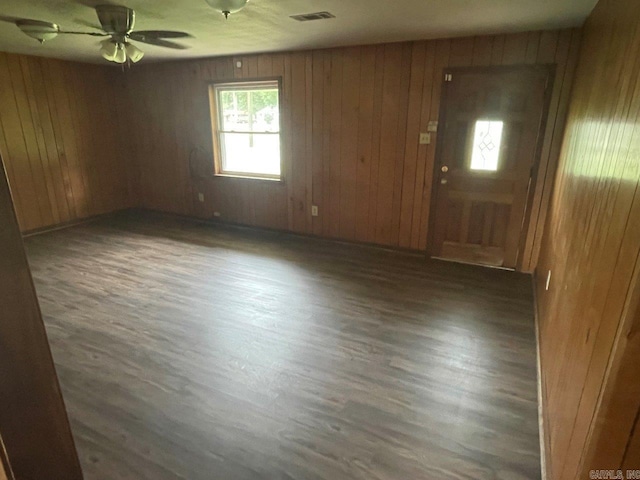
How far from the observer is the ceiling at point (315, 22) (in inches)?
106

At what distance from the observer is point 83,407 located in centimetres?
211

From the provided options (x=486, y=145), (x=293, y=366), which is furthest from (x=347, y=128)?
(x=293, y=366)

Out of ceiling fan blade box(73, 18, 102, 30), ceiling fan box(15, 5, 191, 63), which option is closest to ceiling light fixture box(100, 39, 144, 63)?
ceiling fan box(15, 5, 191, 63)

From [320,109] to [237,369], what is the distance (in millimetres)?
3290

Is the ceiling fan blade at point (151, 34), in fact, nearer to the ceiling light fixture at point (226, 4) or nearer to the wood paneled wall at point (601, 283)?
the ceiling light fixture at point (226, 4)

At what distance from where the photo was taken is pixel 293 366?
246cm

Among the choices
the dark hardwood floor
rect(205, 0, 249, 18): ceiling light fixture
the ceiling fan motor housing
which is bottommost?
the dark hardwood floor

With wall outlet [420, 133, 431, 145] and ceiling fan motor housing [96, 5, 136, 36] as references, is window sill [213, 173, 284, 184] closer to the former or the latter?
wall outlet [420, 133, 431, 145]

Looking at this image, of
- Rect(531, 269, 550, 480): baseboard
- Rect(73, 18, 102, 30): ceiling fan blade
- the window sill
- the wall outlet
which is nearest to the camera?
Rect(531, 269, 550, 480): baseboard

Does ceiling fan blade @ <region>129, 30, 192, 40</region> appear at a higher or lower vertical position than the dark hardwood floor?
higher

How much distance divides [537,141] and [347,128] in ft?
6.59

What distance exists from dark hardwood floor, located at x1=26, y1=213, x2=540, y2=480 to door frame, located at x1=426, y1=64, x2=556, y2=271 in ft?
1.27

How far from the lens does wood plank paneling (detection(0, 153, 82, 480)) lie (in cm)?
Answer: 104

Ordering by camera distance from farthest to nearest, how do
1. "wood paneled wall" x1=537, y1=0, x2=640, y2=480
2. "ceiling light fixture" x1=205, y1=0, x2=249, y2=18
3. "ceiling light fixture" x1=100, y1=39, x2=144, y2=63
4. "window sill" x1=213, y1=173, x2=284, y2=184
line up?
1. "window sill" x1=213, y1=173, x2=284, y2=184
2. "ceiling light fixture" x1=100, y1=39, x2=144, y2=63
3. "ceiling light fixture" x1=205, y1=0, x2=249, y2=18
4. "wood paneled wall" x1=537, y1=0, x2=640, y2=480
